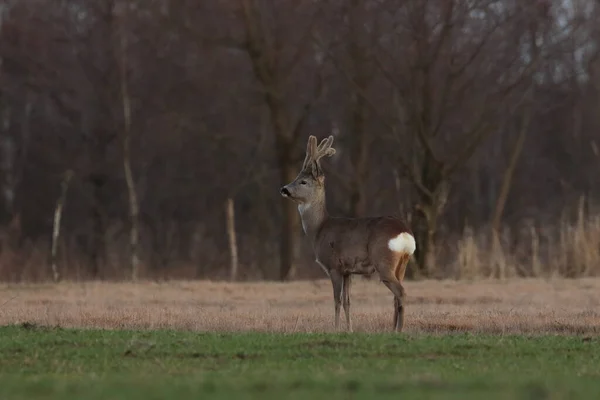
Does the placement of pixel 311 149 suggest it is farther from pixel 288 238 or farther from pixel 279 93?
pixel 288 238

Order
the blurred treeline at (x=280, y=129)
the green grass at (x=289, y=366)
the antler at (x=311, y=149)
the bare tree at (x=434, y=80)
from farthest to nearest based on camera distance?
the blurred treeline at (x=280, y=129), the bare tree at (x=434, y=80), the antler at (x=311, y=149), the green grass at (x=289, y=366)

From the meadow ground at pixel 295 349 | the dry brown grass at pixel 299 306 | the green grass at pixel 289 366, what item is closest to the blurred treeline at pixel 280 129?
the dry brown grass at pixel 299 306

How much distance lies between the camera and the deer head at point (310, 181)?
15.3m

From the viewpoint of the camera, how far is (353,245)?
47.7ft

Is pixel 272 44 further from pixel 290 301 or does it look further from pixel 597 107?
pixel 597 107

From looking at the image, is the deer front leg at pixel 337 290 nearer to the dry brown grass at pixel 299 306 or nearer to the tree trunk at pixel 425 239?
the dry brown grass at pixel 299 306

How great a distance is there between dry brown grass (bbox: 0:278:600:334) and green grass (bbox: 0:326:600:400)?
7.64 ft

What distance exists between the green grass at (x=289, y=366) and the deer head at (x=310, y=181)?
279cm

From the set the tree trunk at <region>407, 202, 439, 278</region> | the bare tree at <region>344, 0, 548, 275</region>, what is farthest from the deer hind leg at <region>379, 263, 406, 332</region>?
the bare tree at <region>344, 0, 548, 275</region>

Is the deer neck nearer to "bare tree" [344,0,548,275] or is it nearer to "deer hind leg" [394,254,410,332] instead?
"deer hind leg" [394,254,410,332]

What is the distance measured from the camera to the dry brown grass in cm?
1530

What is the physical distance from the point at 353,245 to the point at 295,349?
10.9 ft

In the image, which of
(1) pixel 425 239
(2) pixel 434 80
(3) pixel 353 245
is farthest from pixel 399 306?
(2) pixel 434 80

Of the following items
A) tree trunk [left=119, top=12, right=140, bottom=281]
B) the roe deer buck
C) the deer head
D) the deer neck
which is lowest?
the roe deer buck
